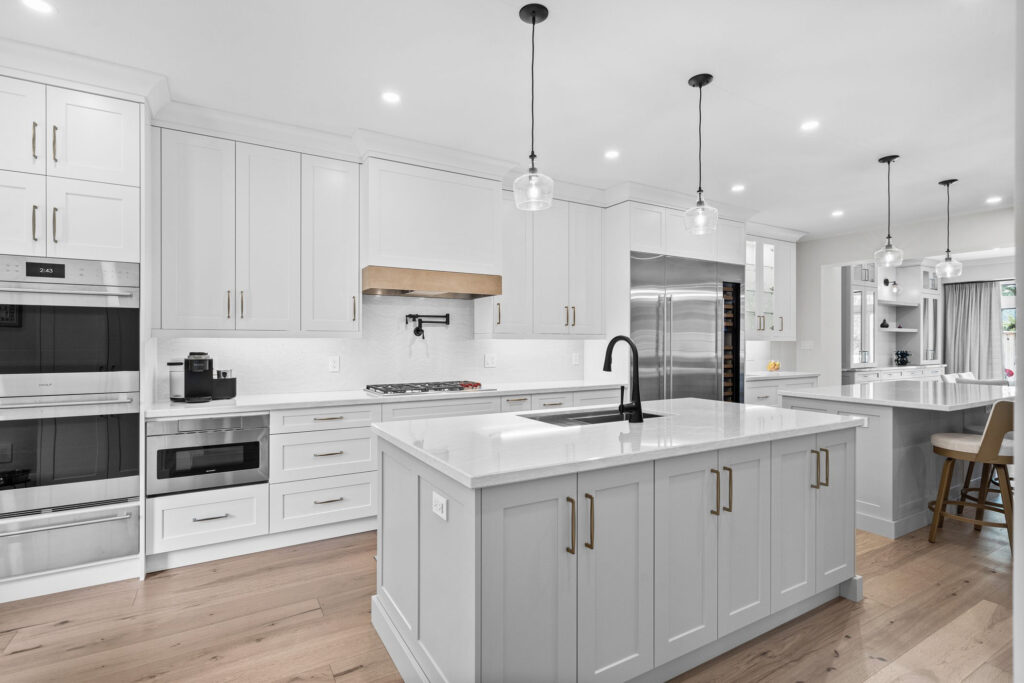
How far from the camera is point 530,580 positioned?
5.18ft

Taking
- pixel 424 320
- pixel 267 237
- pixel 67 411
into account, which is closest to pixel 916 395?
pixel 424 320

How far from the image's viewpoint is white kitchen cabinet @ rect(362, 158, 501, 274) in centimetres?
362

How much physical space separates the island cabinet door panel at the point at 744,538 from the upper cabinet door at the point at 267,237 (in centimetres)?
279

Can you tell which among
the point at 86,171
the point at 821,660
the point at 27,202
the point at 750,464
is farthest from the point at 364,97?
the point at 821,660

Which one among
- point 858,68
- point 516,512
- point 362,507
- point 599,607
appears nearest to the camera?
point 516,512

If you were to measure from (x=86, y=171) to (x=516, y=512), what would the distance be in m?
2.76

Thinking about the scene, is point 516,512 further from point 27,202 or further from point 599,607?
point 27,202

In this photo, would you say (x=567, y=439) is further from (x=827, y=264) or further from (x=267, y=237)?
(x=827, y=264)

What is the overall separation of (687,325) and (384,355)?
109 inches

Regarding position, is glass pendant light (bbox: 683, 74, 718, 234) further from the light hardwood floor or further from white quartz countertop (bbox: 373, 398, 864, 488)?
the light hardwood floor

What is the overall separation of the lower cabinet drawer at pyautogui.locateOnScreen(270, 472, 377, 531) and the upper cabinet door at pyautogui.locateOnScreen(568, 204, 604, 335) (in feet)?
7.20

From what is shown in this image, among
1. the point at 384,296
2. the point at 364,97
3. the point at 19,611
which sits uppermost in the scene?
the point at 364,97

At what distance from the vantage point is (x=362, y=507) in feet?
11.3

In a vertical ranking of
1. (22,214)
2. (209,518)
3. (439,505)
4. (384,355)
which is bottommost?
(209,518)
